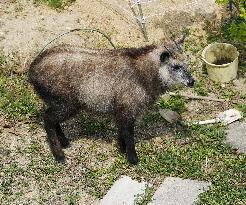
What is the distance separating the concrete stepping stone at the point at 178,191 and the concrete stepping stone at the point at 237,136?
1.01 m

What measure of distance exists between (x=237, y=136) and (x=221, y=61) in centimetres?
218

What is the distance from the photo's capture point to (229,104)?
34.5 feet

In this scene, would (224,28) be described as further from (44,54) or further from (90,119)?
(44,54)

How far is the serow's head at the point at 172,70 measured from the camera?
28.6 ft

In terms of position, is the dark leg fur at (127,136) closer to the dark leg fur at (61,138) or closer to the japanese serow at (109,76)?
the japanese serow at (109,76)

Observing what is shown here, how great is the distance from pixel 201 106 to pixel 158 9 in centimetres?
304

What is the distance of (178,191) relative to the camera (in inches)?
345

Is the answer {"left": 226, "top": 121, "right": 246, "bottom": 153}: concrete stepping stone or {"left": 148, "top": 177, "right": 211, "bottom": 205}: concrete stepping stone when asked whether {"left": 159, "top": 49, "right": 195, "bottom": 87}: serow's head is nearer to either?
{"left": 226, "top": 121, "right": 246, "bottom": 153}: concrete stepping stone

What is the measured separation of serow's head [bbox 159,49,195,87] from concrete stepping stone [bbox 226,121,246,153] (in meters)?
1.32

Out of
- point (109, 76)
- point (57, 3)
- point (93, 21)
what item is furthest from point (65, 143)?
point (57, 3)

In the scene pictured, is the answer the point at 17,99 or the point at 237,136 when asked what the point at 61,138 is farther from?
the point at 237,136

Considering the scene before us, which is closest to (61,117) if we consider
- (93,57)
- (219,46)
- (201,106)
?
(93,57)

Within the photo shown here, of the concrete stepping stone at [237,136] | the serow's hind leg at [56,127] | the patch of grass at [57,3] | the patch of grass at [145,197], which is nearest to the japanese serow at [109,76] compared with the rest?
the serow's hind leg at [56,127]

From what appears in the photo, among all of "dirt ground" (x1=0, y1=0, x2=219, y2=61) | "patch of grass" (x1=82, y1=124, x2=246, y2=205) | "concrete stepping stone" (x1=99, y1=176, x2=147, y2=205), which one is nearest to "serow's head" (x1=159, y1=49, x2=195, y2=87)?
"patch of grass" (x1=82, y1=124, x2=246, y2=205)
